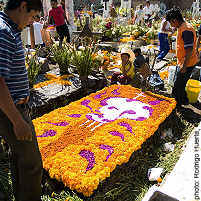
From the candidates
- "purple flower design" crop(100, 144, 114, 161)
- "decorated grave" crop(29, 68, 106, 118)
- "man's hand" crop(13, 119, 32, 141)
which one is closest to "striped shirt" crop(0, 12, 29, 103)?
"man's hand" crop(13, 119, 32, 141)

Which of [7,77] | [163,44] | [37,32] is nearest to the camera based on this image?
[7,77]

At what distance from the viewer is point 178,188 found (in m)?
2.33

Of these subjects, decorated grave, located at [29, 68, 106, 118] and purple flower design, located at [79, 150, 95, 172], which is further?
decorated grave, located at [29, 68, 106, 118]

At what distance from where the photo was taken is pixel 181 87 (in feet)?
14.7

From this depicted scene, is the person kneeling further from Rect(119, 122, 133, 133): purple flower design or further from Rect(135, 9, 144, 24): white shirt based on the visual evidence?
Rect(135, 9, 144, 24): white shirt

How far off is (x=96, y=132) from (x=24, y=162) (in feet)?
Result: 5.06

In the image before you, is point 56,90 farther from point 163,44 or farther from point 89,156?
point 163,44

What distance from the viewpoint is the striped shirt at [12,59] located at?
1.58m

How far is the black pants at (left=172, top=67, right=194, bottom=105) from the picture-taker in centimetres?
436

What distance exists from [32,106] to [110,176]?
2.05 metres

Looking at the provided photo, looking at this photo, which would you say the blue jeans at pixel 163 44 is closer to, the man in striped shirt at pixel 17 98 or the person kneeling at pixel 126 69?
the person kneeling at pixel 126 69

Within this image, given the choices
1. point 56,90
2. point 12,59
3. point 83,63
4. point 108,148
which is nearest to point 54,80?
point 56,90

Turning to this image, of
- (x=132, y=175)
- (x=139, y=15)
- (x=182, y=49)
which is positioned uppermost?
(x=139, y=15)

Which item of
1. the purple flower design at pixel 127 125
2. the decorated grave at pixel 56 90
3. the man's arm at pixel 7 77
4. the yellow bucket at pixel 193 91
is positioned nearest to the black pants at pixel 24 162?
the man's arm at pixel 7 77
